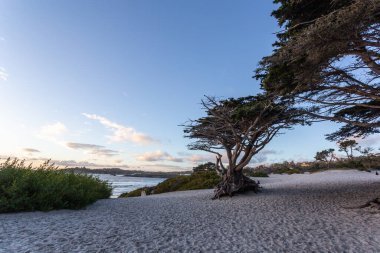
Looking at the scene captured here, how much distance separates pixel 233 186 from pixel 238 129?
2.45m

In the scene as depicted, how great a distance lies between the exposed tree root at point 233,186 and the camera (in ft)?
36.3

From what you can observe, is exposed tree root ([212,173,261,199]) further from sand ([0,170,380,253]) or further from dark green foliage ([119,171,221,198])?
dark green foliage ([119,171,221,198])

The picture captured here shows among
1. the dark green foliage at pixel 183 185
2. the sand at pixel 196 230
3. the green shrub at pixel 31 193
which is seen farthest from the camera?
the dark green foliage at pixel 183 185

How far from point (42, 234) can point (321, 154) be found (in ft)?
144

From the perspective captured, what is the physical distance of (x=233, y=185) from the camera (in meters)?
11.2

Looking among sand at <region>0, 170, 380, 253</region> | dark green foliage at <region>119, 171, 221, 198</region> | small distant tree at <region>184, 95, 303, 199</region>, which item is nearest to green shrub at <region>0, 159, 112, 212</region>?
sand at <region>0, 170, 380, 253</region>

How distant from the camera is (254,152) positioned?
37.1ft

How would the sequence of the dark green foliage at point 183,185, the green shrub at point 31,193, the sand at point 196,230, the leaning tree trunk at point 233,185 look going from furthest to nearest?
the dark green foliage at point 183,185, the leaning tree trunk at point 233,185, the green shrub at point 31,193, the sand at point 196,230

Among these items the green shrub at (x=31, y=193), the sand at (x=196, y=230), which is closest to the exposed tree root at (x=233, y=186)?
the sand at (x=196, y=230)

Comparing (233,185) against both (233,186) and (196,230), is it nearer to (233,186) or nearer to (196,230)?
(233,186)

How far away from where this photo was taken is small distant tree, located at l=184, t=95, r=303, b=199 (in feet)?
29.9

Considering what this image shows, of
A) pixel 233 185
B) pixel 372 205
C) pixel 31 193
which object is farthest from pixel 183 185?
pixel 372 205

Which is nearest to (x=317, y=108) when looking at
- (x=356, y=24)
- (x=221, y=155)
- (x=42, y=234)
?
(x=356, y=24)

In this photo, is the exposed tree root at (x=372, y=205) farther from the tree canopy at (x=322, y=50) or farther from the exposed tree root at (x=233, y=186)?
the exposed tree root at (x=233, y=186)
